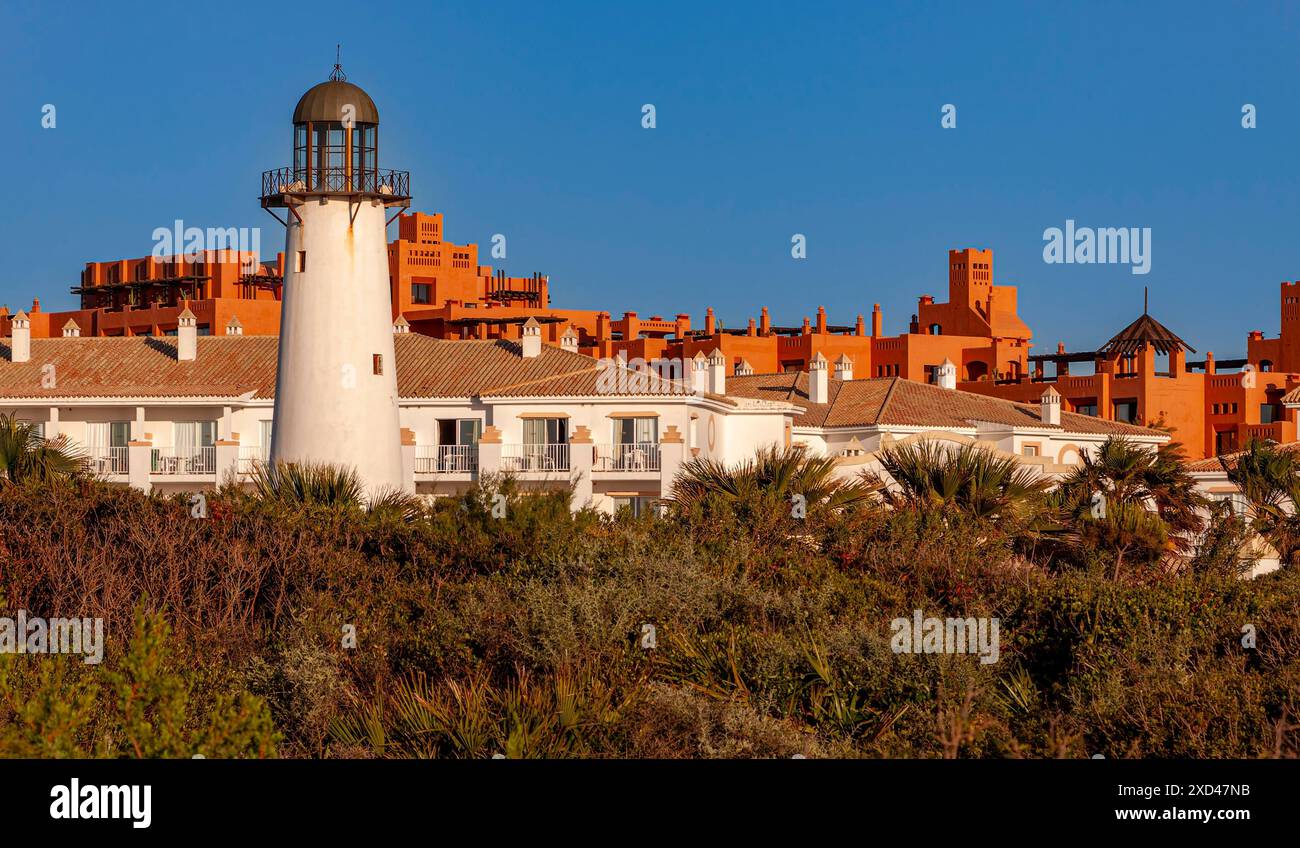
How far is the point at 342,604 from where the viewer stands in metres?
25.4

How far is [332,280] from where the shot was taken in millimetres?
34656

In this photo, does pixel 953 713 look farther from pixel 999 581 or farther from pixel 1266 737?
pixel 999 581

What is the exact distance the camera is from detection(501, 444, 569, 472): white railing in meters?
44.8

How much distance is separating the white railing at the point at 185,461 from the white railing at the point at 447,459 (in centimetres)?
491

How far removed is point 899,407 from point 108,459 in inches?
826

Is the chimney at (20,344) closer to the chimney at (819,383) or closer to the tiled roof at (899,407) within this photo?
the tiled roof at (899,407)

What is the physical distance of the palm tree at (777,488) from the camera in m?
30.9

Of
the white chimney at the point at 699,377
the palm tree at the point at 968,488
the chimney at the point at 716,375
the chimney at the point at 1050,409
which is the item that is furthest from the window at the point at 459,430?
the chimney at the point at 1050,409

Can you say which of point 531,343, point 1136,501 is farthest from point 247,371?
point 1136,501

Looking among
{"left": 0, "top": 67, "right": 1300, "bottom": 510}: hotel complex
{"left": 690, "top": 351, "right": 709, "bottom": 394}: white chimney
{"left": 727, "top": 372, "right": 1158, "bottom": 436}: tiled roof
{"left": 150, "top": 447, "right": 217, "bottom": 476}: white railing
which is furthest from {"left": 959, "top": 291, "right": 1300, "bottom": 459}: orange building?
{"left": 150, "top": 447, "right": 217, "bottom": 476}: white railing

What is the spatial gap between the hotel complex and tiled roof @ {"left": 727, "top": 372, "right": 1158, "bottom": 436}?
130mm

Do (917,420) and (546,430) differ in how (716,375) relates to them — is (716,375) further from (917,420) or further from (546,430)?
(546,430)

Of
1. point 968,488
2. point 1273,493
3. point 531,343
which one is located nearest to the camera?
point 968,488
